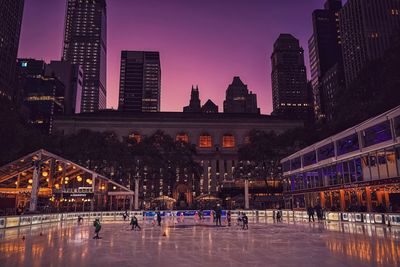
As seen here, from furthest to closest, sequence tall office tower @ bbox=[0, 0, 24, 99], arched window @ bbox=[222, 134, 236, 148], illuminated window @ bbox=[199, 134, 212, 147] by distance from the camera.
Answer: tall office tower @ bbox=[0, 0, 24, 99], arched window @ bbox=[222, 134, 236, 148], illuminated window @ bbox=[199, 134, 212, 147]

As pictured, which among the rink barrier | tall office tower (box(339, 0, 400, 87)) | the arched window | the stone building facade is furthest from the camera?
tall office tower (box(339, 0, 400, 87))

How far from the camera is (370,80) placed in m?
55.5

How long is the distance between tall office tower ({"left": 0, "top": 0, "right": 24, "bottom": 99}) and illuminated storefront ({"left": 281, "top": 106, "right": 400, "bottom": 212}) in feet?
456

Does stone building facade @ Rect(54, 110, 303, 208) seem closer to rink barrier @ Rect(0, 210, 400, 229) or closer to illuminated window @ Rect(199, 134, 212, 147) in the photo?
illuminated window @ Rect(199, 134, 212, 147)

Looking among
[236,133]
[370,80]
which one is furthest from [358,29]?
[370,80]

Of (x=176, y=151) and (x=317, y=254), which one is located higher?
(x=176, y=151)

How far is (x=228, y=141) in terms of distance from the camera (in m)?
112

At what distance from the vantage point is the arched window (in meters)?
111

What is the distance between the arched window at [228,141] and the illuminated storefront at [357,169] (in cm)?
5238

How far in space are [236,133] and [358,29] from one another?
90.9 metres

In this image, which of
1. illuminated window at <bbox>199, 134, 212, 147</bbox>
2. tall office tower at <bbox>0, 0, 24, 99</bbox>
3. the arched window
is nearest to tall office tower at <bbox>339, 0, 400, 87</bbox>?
the arched window

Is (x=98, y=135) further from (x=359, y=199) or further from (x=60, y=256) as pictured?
(x=60, y=256)

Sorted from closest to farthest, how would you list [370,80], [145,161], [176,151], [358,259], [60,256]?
[358,259]
[60,256]
[370,80]
[145,161]
[176,151]

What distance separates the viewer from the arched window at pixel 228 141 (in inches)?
4385
